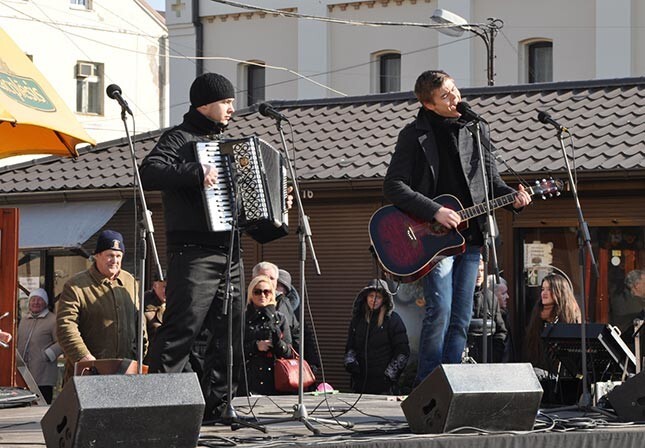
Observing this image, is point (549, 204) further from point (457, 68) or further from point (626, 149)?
point (457, 68)

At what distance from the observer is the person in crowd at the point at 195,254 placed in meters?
7.89

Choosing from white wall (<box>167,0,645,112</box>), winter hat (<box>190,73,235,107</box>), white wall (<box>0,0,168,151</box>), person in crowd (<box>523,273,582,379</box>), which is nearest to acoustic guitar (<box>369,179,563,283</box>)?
winter hat (<box>190,73,235,107</box>)

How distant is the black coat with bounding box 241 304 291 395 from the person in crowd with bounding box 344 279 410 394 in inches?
50.3

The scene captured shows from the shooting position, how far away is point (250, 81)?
3650cm

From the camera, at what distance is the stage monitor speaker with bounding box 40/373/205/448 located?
21.8 feet

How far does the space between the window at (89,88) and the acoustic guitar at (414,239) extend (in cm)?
3336

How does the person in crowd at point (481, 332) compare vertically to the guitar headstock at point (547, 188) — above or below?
below

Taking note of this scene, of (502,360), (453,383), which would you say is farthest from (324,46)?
(453,383)

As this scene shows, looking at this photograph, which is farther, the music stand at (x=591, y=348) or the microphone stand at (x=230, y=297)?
the music stand at (x=591, y=348)

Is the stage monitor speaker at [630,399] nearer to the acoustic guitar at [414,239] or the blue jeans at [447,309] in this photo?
the blue jeans at [447,309]

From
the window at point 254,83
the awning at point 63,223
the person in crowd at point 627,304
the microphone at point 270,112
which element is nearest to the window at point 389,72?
the window at point 254,83

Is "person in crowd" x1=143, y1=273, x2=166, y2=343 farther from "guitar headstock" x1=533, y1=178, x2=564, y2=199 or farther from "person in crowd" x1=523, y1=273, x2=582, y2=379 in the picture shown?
"guitar headstock" x1=533, y1=178, x2=564, y2=199

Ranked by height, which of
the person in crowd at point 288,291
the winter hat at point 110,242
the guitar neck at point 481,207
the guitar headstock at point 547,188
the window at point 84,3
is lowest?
the person in crowd at point 288,291

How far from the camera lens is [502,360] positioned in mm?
12195
